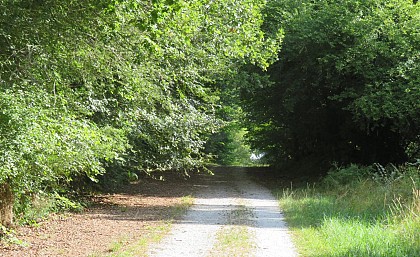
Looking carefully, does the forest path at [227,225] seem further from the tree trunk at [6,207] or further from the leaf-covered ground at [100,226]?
the tree trunk at [6,207]

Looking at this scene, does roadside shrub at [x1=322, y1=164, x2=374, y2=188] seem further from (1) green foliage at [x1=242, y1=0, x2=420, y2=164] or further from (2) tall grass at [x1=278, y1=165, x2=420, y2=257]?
(1) green foliage at [x1=242, y1=0, x2=420, y2=164]

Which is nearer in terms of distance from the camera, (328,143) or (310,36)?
(310,36)

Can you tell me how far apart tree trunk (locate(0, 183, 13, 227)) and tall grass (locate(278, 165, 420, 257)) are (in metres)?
6.28

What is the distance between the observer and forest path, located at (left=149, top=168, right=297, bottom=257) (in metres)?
10.8

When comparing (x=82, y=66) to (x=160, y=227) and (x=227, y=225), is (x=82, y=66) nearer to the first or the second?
(x=160, y=227)

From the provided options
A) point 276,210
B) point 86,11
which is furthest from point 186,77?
point 86,11

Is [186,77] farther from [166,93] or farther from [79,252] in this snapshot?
[79,252]

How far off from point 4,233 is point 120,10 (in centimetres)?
525

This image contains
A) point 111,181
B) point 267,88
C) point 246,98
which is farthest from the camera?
point 246,98

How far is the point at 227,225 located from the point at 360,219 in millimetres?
3104

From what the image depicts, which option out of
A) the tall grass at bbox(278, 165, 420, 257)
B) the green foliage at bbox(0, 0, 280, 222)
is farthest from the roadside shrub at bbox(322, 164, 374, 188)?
the green foliage at bbox(0, 0, 280, 222)

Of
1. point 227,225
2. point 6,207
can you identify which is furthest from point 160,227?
point 6,207

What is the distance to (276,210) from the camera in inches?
698

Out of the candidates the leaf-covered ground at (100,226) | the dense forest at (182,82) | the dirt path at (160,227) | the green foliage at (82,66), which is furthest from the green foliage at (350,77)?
the green foliage at (82,66)
